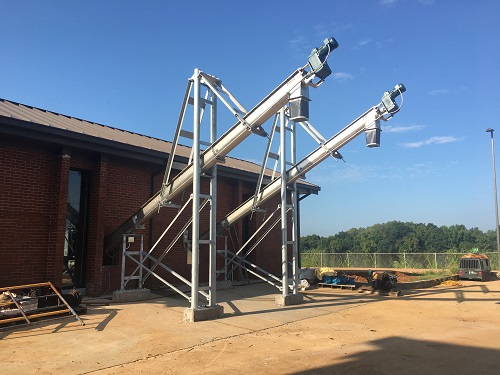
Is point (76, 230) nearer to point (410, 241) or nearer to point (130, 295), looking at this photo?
point (130, 295)

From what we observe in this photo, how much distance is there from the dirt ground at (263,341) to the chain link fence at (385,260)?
2358 cm

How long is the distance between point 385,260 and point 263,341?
32573 millimetres

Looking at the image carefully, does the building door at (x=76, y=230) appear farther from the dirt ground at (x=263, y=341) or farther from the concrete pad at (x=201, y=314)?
the concrete pad at (x=201, y=314)

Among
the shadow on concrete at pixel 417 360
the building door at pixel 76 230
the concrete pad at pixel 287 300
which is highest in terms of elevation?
the building door at pixel 76 230

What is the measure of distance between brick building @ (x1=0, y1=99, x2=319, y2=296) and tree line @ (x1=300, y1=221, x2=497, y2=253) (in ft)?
227

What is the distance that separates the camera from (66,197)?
1176 centimetres

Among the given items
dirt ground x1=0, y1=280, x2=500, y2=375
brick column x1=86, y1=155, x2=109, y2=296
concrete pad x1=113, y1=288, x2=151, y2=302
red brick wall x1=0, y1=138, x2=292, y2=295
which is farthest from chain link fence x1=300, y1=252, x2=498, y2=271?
brick column x1=86, y1=155, x2=109, y2=296

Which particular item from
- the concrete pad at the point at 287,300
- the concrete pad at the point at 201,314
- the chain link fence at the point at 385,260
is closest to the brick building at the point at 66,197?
the concrete pad at the point at 201,314

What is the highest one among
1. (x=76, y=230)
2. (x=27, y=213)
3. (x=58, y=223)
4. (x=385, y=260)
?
(x=27, y=213)

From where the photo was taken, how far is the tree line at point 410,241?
8200 cm

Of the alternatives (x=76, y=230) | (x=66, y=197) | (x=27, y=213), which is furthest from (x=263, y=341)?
(x=27, y=213)

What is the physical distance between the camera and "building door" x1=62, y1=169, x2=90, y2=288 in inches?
487

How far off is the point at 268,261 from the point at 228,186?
456 cm

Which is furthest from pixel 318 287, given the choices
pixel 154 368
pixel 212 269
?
pixel 154 368
